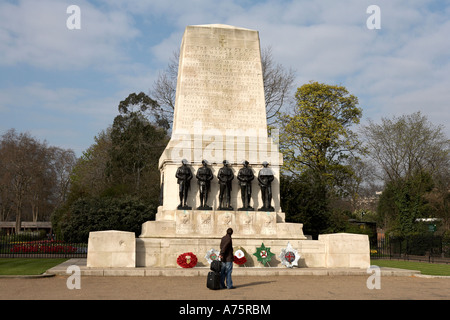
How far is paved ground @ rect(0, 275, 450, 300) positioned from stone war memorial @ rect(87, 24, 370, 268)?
→ 2053 millimetres

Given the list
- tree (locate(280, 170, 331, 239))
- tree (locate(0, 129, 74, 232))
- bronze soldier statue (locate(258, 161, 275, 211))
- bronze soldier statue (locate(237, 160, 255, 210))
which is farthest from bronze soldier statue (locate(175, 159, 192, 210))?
tree (locate(0, 129, 74, 232))

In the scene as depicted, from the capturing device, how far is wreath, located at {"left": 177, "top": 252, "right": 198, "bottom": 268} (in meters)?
15.4

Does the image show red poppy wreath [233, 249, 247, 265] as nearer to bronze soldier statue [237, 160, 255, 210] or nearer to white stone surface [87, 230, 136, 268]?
bronze soldier statue [237, 160, 255, 210]

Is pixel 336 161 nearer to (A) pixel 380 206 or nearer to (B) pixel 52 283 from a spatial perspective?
(A) pixel 380 206

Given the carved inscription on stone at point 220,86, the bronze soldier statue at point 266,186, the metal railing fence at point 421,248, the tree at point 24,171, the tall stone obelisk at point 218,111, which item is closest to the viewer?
the bronze soldier statue at point 266,186

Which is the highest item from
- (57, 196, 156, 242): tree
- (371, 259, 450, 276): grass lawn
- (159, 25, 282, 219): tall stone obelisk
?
(159, 25, 282, 219): tall stone obelisk

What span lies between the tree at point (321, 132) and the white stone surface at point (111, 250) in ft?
79.2

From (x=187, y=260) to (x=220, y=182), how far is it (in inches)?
142

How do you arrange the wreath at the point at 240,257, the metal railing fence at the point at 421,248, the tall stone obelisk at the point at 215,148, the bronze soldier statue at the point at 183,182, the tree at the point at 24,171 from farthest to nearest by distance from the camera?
the tree at the point at 24,171 < the metal railing fence at the point at 421,248 < the bronze soldier statue at the point at 183,182 < the tall stone obelisk at the point at 215,148 < the wreath at the point at 240,257

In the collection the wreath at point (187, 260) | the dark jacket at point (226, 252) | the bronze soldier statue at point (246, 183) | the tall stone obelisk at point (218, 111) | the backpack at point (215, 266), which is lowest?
the wreath at point (187, 260)

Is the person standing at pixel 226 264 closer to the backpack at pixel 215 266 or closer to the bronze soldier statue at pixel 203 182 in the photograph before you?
the backpack at pixel 215 266

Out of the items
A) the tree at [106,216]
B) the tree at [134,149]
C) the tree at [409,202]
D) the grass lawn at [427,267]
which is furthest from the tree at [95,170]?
the grass lawn at [427,267]

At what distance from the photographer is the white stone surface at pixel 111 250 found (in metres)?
15.1

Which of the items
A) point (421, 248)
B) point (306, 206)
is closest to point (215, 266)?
point (306, 206)
